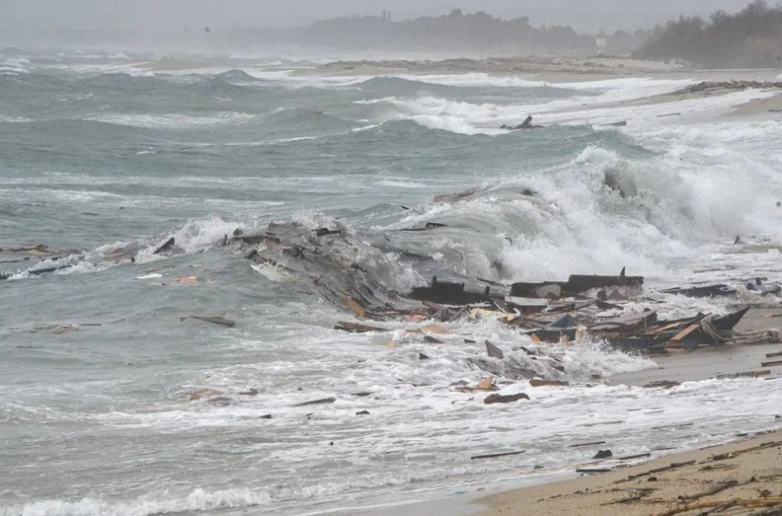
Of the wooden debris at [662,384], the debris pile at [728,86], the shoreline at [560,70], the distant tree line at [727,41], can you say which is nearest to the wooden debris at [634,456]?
the wooden debris at [662,384]

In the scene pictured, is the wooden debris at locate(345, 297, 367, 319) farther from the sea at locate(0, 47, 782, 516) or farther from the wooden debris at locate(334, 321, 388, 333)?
the wooden debris at locate(334, 321, 388, 333)

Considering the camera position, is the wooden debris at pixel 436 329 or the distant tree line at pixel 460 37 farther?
the distant tree line at pixel 460 37

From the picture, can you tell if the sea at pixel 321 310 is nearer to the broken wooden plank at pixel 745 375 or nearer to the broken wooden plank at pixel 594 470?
the broken wooden plank at pixel 594 470

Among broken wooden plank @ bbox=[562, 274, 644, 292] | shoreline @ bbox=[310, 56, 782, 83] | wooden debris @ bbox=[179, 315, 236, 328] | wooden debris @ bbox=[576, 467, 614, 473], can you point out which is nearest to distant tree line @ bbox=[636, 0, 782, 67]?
shoreline @ bbox=[310, 56, 782, 83]

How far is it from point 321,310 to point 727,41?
80.7m

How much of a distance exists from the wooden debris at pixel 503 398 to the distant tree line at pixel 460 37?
12226 centimetres

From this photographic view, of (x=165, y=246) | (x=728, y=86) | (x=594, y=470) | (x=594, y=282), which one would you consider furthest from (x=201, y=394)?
(x=728, y=86)

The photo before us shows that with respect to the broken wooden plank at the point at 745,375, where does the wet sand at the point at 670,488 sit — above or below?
above

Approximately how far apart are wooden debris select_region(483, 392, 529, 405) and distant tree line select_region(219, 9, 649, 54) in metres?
122

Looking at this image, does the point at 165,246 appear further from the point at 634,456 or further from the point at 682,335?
the point at 634,456

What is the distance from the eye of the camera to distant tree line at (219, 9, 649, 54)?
147 metres

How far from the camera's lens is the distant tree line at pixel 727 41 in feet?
272

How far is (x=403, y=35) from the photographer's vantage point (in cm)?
17638

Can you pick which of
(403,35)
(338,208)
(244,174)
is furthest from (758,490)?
(403,35)
